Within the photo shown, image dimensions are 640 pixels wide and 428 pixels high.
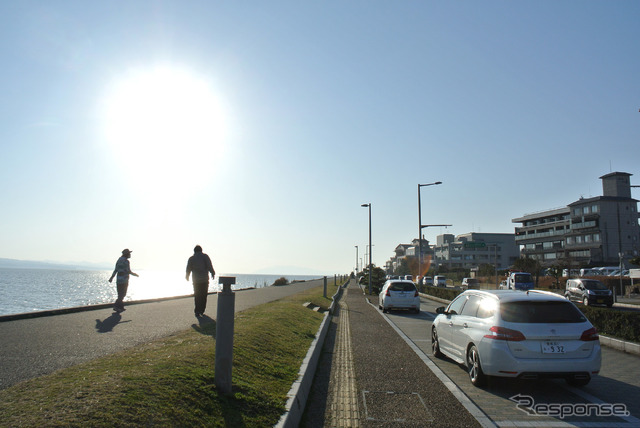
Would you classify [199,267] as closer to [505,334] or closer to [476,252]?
[505,334]

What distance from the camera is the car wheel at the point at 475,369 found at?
7618mm

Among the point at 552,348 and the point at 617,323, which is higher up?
the point at 552,348

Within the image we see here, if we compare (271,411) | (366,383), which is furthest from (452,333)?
(271,411)

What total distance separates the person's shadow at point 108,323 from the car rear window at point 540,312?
723 centimetres

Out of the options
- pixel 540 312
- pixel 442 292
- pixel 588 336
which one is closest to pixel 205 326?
pixel 540 312

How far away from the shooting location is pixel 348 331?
602 inches

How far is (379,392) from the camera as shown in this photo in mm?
7133

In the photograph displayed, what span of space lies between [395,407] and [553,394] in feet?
8.93

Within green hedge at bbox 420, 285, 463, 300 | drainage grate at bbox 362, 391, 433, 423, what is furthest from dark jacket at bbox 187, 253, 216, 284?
green hedge at bbox 420, 285, 463, 300

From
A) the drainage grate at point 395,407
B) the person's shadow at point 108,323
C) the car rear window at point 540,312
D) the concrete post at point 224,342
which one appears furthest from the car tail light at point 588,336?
the person's shadow at point 108,323

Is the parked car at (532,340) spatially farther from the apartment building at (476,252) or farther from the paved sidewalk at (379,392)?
the apartment building at (476,252)

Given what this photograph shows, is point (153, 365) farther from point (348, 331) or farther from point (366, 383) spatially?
point (348, 331)

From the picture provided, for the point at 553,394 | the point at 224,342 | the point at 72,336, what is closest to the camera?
the point at 224,342

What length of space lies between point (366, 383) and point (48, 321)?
717cm
